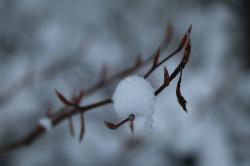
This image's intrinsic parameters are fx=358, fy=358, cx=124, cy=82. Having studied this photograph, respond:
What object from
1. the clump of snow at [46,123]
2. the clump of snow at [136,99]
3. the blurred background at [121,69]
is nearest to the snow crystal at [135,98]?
the clump of snow at [136,99]

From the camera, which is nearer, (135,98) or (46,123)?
(135,98)

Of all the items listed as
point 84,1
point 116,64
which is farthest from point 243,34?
point 84,1

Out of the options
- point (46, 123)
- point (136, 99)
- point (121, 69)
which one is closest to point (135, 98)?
point (136, 99)

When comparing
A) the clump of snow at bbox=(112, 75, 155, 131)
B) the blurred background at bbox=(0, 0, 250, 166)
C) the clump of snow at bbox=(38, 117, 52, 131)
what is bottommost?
the blurred background at bbox=(0, 0, 250, 166)

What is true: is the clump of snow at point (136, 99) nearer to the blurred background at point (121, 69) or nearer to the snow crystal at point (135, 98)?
the snow crystal at point (135, 98)

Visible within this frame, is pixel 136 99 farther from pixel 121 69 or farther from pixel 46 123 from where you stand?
pixel 121 69

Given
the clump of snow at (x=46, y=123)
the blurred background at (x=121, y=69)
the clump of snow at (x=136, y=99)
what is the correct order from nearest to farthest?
the clump of snow at (x=136, y=99) → the clump of snow at (x=46, y=123) → the blurred background at (x=121, y=69)

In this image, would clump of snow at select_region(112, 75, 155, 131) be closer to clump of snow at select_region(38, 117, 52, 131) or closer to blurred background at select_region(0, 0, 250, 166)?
clump of snow at select_region(38, 117, 52, 131)

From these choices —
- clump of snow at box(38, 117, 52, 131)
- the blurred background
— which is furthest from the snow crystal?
Result: the blurred background
